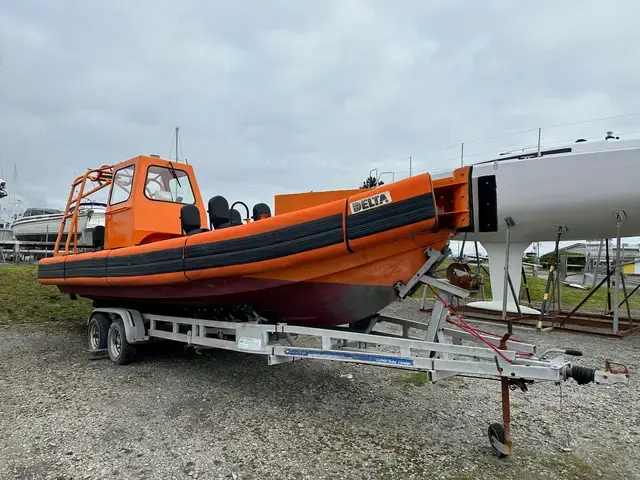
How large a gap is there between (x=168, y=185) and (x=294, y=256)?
3357 mm

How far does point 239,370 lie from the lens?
5188mm

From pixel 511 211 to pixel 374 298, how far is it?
16.6 ft

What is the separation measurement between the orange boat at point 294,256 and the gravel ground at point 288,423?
805mm

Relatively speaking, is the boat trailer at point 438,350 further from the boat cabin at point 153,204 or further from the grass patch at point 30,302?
the grass patch at point 30,302

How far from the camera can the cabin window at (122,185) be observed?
590 cm

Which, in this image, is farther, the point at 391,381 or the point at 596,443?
the point at 391,381

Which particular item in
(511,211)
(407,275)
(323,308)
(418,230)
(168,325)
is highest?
(511,211)

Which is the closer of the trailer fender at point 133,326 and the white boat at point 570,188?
the trailer fender at point 133,326

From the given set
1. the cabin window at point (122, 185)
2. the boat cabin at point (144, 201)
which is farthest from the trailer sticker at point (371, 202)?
the cabin window at point (122, 185)

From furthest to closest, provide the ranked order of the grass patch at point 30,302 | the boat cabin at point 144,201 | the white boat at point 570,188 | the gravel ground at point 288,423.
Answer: the grass patch at point 30,302, the white boat at point 570,188, the boat cabin at point 144,201, the gravel ground at point 288,423

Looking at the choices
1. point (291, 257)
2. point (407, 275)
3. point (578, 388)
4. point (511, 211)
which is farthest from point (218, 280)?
point (511, 211)

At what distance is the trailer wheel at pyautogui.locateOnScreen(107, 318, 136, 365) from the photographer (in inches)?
211

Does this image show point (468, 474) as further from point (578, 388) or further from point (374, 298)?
point (578, 388)

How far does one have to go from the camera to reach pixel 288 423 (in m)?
3.71
